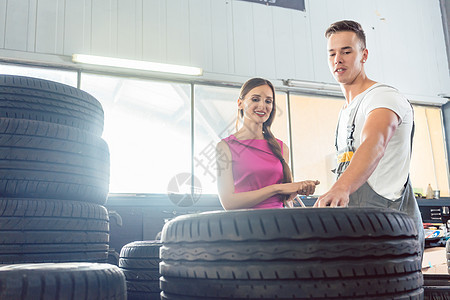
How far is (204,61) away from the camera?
4867mm

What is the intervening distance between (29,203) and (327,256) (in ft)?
3.67

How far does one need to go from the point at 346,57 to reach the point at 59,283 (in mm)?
1004

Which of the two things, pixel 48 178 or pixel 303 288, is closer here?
pixel 303 288

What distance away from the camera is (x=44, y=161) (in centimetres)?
152

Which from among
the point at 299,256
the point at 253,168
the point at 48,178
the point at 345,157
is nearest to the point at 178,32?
the point at 253,168

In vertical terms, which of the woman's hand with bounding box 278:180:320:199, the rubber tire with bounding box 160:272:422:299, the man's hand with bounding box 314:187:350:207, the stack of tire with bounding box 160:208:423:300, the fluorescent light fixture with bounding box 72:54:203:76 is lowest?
the rubber tire with bounding box 160:272:422:299

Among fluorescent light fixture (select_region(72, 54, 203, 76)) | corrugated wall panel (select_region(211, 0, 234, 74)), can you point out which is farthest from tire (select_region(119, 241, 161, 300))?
corrugated wall panel (select_region(211, 0, 234, 74))

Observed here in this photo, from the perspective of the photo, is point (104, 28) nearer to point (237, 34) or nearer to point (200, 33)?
point (200, 33)

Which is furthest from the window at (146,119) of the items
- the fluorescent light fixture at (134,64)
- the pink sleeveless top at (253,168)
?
the pink sleeveless top at (253,168)

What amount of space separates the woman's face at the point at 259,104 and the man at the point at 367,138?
55cm

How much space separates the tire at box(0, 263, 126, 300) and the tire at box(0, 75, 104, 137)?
2.81ft

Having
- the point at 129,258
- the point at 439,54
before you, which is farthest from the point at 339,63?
the point at 439,54

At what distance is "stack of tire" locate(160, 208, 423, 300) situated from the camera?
72 cm

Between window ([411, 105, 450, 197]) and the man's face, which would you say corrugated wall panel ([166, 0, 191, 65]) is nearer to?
window ([411, 105, 450, 197])
